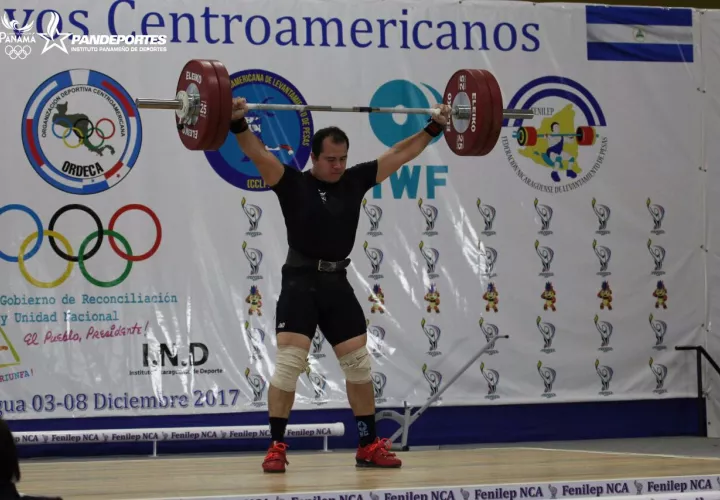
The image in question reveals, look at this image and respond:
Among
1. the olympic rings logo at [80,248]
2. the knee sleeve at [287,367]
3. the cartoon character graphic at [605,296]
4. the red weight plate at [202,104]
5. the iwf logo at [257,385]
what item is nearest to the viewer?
the red weight plate at [202,104]

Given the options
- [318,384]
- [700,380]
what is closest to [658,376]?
[700,380]

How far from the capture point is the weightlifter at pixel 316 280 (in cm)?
425

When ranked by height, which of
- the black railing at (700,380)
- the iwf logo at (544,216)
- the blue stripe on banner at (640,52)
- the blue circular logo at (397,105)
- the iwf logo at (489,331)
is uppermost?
the blue stripe on banner at (640,52)

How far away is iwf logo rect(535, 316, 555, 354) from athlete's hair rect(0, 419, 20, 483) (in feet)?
17.9

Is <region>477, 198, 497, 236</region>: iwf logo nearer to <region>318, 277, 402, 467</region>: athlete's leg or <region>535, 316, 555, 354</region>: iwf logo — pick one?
<region>535, 316, 555, 354</region>: iwf logo

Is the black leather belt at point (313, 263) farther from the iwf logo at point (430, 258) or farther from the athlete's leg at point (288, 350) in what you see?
the iwf logo at point (430, 258)

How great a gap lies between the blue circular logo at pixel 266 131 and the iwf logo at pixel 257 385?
3.89ft

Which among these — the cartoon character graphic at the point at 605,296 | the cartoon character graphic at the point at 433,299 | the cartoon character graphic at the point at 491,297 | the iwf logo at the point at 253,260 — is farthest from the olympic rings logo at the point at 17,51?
the cartoon character graphic at the point at 605,296

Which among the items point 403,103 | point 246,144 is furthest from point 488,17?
point 246,144

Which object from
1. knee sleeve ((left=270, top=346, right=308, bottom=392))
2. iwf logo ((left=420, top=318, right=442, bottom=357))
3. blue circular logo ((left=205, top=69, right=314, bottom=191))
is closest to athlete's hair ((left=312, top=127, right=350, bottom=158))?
knee sleeve ((left=270, top=346, right=308, bottom=392))

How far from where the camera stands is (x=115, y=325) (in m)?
6.82

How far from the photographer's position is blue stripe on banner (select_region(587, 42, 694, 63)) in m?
7.54

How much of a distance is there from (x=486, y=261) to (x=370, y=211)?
33.3 inches

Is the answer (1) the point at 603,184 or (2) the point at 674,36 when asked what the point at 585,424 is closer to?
(1) the point at 603,184
